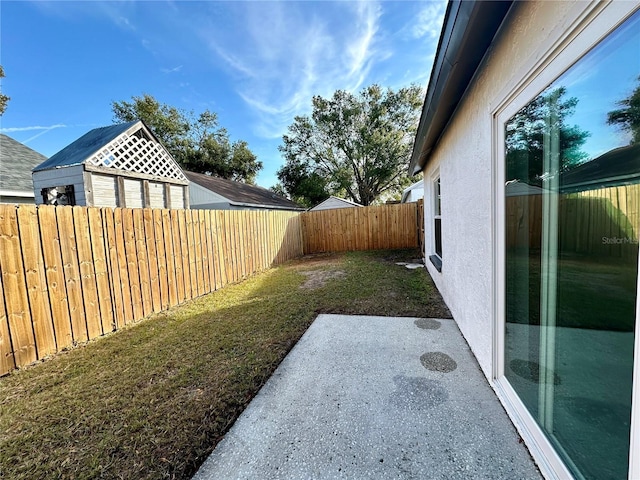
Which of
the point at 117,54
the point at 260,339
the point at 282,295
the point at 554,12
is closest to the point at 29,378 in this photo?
the point at 260,339

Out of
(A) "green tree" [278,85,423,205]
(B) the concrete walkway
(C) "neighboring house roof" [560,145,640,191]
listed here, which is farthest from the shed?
(A) "green tree" [278,85,423,205]

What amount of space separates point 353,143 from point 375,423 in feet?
74.4

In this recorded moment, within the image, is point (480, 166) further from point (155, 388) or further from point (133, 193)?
point (133, 193)

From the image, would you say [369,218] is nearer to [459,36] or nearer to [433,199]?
[433,199]

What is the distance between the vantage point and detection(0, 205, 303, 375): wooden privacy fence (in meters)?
2.63

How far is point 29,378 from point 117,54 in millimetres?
12023

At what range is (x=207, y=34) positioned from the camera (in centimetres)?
716

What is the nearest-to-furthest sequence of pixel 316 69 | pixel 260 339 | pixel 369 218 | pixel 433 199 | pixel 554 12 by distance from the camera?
pixel 554 12 < pixel 260 339 < pixel 433 199 < pixel 369 218 < pixel 316 69

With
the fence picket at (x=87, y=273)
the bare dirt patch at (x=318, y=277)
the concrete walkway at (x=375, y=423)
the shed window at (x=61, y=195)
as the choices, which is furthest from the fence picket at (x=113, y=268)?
the shed window at (x=61, y=195)

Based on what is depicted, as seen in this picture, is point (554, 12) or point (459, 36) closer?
point (554, 12)

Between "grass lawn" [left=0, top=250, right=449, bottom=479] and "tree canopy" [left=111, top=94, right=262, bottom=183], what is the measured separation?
24101 mm

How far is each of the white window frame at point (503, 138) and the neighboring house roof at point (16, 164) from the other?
40.7 feet

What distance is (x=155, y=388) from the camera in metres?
2.28

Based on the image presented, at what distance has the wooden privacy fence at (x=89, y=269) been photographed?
2635mm
